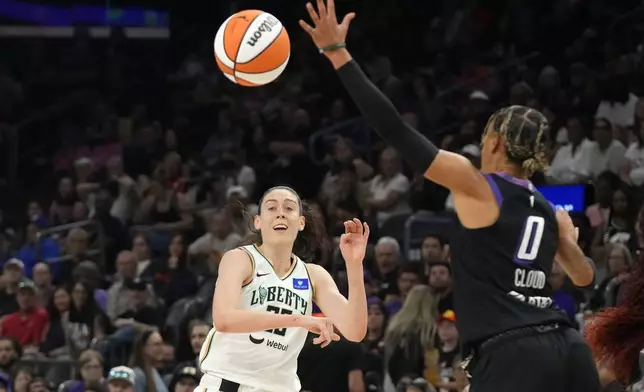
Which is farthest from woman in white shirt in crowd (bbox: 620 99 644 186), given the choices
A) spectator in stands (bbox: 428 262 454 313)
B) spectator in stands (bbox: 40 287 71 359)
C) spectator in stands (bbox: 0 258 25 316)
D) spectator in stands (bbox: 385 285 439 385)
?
spectator in stands (bbox: 0 258 25 316)

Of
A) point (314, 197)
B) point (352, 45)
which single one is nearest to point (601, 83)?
point (314, 197)

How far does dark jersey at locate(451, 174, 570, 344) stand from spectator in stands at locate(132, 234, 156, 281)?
324 inches

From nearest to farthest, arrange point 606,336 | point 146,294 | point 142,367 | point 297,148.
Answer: point 606,336 → point 142,367 → point 146,294 → point 297,148

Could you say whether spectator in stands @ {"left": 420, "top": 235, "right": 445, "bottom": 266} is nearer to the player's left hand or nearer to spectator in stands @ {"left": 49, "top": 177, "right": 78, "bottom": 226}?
the player's left hand

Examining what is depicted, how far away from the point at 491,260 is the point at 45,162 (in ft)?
43.4

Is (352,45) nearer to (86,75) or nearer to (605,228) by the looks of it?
(86,75)

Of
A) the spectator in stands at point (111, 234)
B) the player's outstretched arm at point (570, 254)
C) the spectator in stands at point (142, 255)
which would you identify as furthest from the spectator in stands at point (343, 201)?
the player's outstretched arm at point (570, 254)

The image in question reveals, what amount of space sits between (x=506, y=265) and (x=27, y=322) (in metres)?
7.94

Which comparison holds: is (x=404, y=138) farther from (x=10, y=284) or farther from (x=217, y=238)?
(x=10, y=284)

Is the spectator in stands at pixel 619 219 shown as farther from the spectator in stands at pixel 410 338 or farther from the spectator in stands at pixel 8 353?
the spectator in stands at pixel 8 353

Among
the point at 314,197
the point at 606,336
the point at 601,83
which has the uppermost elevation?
the point at 601,83

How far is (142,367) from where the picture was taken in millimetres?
9922

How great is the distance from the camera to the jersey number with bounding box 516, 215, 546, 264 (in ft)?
15.2

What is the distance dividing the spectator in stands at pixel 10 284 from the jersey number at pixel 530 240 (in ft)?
27.5
